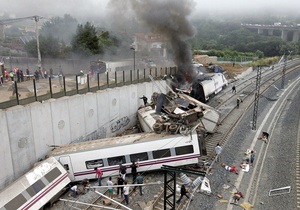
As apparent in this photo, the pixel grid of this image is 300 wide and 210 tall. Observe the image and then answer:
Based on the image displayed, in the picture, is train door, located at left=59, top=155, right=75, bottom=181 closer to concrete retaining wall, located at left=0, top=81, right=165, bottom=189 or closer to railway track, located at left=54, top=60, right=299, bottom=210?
concrete retaining wall, located at left=0, top=81, right=165, bottom=189

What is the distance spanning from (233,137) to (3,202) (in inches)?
669

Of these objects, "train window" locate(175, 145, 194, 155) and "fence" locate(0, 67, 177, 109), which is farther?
"train window" locate(175, 145, 194, 155)

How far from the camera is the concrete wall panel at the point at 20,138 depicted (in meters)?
15.9

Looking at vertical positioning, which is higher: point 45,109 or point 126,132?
point 45,109

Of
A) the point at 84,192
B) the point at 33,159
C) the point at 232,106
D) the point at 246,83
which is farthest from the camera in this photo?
the point at 246,83

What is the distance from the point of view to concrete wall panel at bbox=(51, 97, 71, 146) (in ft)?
62.3

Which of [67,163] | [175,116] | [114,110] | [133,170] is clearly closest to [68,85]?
[114,110]

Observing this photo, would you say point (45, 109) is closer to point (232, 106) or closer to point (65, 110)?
point (65, 110)

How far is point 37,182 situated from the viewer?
1477cm

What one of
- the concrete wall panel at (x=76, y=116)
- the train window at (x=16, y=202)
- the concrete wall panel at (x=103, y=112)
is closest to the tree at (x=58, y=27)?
the concrete wall panel at (x=103, y=112)

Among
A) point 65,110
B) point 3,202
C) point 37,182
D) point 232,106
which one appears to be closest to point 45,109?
point 65,110

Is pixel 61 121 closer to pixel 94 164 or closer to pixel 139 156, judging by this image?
pixel 94 164

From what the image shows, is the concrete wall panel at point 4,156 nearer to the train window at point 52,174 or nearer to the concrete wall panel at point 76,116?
the train window at point 52,174

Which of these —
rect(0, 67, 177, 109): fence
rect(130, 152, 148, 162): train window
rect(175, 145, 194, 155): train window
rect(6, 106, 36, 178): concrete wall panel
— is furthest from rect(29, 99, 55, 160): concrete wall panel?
rect(175, 145, 194, 155): train window
